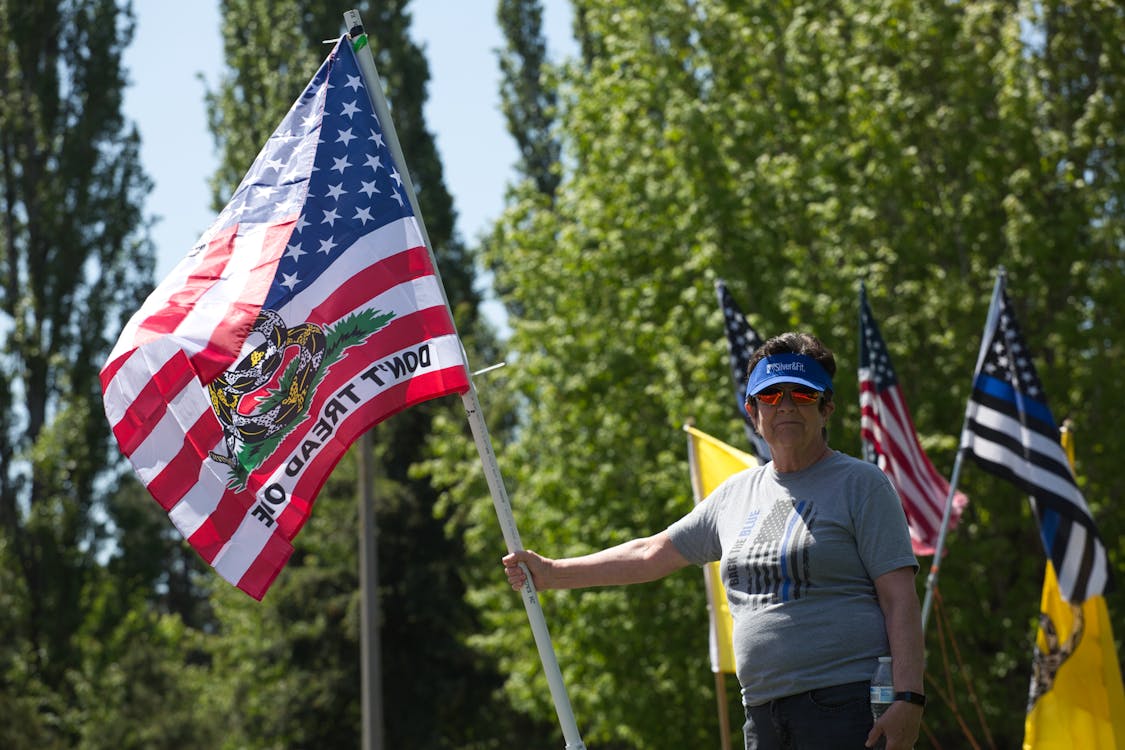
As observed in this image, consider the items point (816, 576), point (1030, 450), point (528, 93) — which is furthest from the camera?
point (528, 93)

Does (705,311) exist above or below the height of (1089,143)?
below

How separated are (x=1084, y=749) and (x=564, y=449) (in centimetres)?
1035

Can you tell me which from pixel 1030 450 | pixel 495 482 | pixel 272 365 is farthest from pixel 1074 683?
pixel 272 365

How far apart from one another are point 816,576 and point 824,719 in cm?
38

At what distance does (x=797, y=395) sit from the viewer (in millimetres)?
4391

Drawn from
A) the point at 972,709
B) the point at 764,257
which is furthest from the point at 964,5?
the point at 972,709

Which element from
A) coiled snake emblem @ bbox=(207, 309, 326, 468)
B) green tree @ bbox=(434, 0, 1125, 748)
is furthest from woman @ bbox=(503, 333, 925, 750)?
green tree @ bbox=(434, 0, 1125, 748)

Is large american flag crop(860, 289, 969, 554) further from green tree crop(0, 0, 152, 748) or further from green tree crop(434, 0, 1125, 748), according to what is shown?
green tree crop(0, 0, 152, 748)

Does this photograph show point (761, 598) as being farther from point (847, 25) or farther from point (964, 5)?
point (964, 5)

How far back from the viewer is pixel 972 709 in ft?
55.2

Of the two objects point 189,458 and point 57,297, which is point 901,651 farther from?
point 57,297

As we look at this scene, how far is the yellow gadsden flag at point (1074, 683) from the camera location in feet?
32.3

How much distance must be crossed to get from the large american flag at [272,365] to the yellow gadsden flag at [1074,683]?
6186 millimetres

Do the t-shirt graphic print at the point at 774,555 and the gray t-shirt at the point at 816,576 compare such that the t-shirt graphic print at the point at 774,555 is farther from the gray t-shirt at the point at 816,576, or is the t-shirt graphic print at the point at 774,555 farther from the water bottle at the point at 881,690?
the water bottle at the point at 881,690
